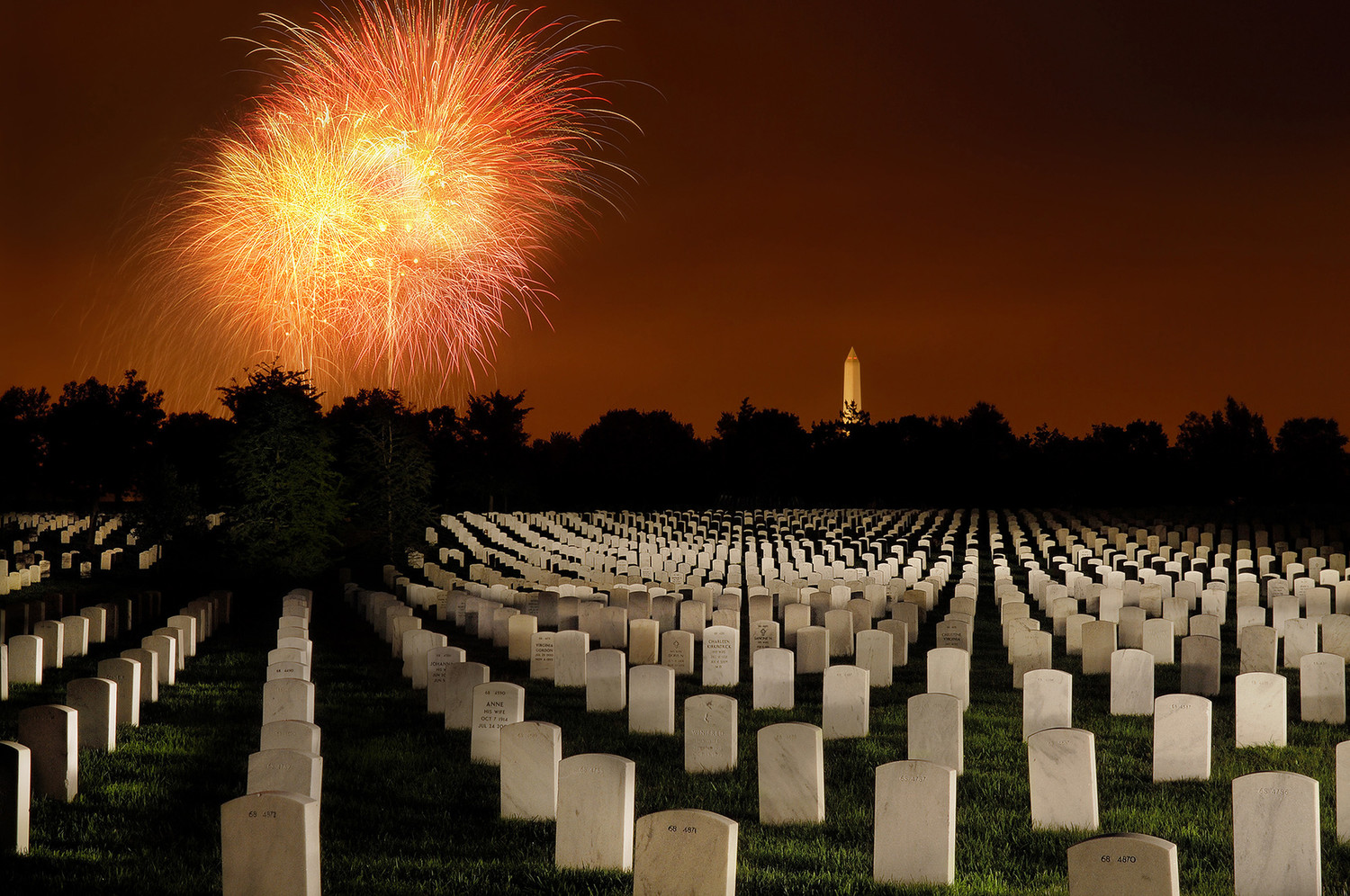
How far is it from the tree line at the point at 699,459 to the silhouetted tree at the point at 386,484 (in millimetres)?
108

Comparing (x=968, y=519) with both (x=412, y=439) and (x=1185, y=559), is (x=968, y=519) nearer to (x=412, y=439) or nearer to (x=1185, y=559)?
(x=1185, y=559)

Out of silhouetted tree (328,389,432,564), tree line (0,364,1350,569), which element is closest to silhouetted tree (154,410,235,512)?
tree line (0,364,1350,569)

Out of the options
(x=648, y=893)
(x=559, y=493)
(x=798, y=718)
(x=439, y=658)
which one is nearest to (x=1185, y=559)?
(x=798, y=718)

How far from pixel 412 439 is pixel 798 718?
26.7 m

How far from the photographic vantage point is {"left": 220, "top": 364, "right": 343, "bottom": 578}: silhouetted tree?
2730 centimetres

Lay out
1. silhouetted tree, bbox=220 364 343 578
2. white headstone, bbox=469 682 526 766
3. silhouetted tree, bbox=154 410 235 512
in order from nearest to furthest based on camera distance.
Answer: white headstone, bbox=469 682 526 766 → silhouetted tree, bbox=220 364 343 578 → silhouetted tree, bbox=154 410 235 512

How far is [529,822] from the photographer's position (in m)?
8.34

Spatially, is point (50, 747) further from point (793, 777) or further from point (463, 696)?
point (793, 777)

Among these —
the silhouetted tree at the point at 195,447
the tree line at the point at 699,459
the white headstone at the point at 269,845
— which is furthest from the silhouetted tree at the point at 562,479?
the white headstone at the point at 269,845

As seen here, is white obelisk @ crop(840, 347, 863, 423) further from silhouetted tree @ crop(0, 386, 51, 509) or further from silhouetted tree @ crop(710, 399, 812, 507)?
silhouetted tree @ crop(0, 386, 51, 509)

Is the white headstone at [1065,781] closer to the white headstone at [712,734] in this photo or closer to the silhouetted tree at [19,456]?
the white headstone at [712,734]

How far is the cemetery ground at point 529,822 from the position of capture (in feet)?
23.4

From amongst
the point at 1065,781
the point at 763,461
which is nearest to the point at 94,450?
the point at 763,461

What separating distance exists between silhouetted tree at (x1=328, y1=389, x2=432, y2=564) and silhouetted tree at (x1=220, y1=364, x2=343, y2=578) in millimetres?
3593
